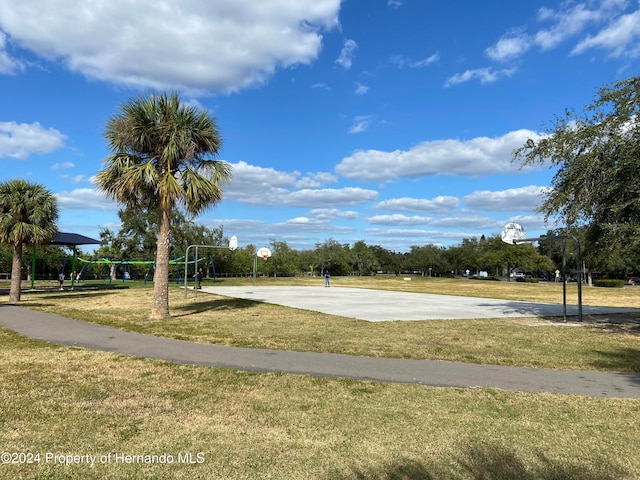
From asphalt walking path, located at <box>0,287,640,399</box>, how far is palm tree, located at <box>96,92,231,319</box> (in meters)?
5.09

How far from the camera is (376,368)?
7480mm

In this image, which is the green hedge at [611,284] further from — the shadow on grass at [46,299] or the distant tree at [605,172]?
the shadow on grass at [46,299]

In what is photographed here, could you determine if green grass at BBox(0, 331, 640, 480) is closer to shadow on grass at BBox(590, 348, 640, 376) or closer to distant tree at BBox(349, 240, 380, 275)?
shadow on grass at BBox(590, 348, 640, 376)

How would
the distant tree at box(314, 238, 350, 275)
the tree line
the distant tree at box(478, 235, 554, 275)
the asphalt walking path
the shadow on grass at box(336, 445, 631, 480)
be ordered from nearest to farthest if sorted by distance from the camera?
the shadow on grass at box(336, 445, 631, 480), the asphalt walking path, the tree line, the distant tree at box(478, 235, 554, 275), the distant tree at box(314, 238, 350, 275)

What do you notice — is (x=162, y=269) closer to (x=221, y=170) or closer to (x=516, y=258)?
(x=221, y=170)

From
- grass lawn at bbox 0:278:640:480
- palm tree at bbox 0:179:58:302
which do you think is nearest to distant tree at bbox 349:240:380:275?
palm tree at bbox 0:179:58:302

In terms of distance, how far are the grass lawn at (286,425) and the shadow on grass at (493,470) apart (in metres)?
0.02

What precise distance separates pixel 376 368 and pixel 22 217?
2033cm

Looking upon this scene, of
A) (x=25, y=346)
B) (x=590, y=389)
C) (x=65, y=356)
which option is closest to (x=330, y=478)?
(x=590, y=389)

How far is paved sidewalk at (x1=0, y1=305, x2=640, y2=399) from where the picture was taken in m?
6.57

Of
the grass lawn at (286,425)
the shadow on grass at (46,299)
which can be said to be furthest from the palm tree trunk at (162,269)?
the shadow on grass at (46,299)

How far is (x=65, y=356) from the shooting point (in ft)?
26.2

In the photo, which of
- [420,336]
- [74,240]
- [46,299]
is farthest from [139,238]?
[420,336]

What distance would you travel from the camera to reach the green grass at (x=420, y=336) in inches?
345
